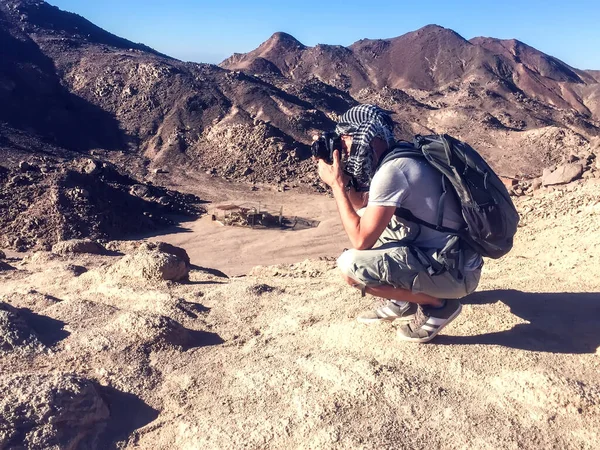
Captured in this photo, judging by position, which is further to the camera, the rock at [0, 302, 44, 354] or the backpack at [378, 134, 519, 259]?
the rock at [0, 302, 44, 354]

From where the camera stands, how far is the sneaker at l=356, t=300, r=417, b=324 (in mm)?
3305

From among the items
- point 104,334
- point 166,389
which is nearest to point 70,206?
point 104,334

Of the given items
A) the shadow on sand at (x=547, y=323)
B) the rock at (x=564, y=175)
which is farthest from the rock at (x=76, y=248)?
the rock at (x=564, y=175)

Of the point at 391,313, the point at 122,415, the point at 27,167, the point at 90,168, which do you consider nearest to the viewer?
the point at 122,415

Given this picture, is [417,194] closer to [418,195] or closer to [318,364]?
[418,195]

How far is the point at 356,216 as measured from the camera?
2.76 meters

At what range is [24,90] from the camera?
18.4 m

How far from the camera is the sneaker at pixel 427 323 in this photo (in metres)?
2.98

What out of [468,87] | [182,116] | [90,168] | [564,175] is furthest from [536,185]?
[468,87]

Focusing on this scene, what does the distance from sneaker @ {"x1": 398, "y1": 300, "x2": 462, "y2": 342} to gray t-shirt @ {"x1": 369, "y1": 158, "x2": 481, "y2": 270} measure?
314mm

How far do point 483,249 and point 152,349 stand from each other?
2.00m

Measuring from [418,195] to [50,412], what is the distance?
77.8 inches

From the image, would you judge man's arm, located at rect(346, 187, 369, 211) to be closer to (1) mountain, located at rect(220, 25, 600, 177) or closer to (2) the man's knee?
(2) the man's knee

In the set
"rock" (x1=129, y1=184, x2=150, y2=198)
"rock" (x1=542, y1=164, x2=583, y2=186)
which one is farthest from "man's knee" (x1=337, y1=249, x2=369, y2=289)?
"rock" (x1=129, y1=184, x2=150, y2=198)
